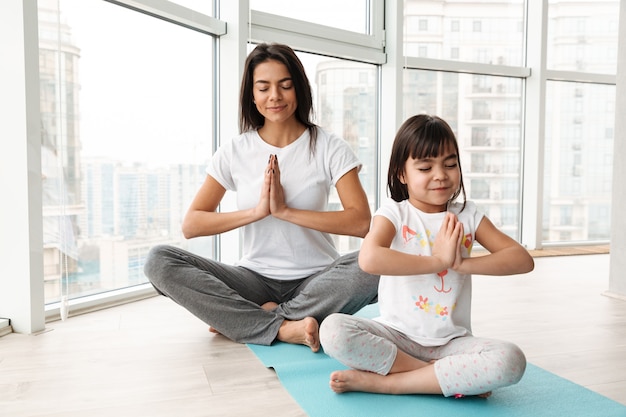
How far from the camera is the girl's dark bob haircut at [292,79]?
6.71ft

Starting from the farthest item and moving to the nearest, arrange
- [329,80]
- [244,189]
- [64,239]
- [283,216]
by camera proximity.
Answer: [329,80], [64,239], [244,189], [283,216]

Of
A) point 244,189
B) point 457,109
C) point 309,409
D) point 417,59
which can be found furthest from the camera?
point 457,109

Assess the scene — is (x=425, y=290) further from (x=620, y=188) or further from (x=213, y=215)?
(x=620, y=188)

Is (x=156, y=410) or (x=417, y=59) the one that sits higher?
(x=417, y=59)

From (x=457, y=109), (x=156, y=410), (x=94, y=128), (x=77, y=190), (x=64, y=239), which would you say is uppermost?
(x=457, y=109)

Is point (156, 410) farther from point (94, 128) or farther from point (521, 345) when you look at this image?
point (94, 128)

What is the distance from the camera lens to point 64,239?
7.86 ft

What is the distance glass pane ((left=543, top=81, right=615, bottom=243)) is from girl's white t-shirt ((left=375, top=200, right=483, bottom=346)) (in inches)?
129

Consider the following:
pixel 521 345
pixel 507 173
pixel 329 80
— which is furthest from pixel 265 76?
pixel 507 173

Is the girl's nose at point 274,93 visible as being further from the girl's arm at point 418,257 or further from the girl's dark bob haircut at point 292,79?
the girl's arm at point 418,257

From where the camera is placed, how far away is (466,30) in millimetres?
4324

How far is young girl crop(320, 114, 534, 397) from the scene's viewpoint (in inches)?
58.4

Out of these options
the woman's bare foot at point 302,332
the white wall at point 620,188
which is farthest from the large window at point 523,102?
the woman's bare foot at point 302,332

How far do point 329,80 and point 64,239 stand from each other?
1881 mm
